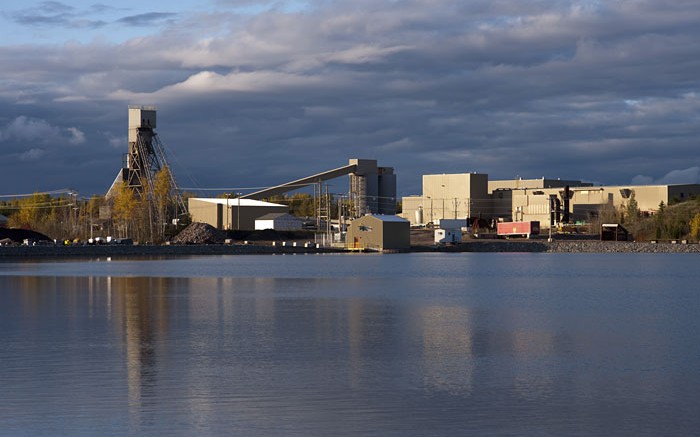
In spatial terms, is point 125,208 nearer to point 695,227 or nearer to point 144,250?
point 144,250

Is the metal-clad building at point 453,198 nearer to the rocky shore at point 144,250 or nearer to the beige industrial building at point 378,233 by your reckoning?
the beige industrial building at point 378,233

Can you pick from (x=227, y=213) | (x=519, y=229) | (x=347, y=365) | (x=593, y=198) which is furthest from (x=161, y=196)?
(x=347, y=365)

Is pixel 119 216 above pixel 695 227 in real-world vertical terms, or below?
above

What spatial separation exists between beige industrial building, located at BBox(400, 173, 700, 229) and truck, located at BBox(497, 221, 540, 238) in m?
7.60

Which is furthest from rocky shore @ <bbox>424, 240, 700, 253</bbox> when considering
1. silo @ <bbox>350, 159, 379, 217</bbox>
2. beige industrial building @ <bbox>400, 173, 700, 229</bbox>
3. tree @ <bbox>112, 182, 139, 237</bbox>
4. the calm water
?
the calm water

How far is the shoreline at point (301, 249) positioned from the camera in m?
92.2

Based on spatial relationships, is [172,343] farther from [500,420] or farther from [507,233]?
[507,233]

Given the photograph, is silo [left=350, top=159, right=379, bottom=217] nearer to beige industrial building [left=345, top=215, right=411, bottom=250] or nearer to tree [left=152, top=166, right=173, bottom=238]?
beige industrial building [left=345, top=215, right=411, bottom=250]

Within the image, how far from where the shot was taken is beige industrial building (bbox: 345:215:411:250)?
346 feet

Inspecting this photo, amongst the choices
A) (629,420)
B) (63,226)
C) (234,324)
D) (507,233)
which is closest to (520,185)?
(507,233)

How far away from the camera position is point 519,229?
121 m

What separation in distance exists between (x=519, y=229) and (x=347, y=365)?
10516 cm

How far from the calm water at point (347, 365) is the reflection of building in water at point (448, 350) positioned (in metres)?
0.04

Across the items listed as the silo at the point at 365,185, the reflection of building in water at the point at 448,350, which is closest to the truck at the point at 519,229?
the silo at the point at 365,185
